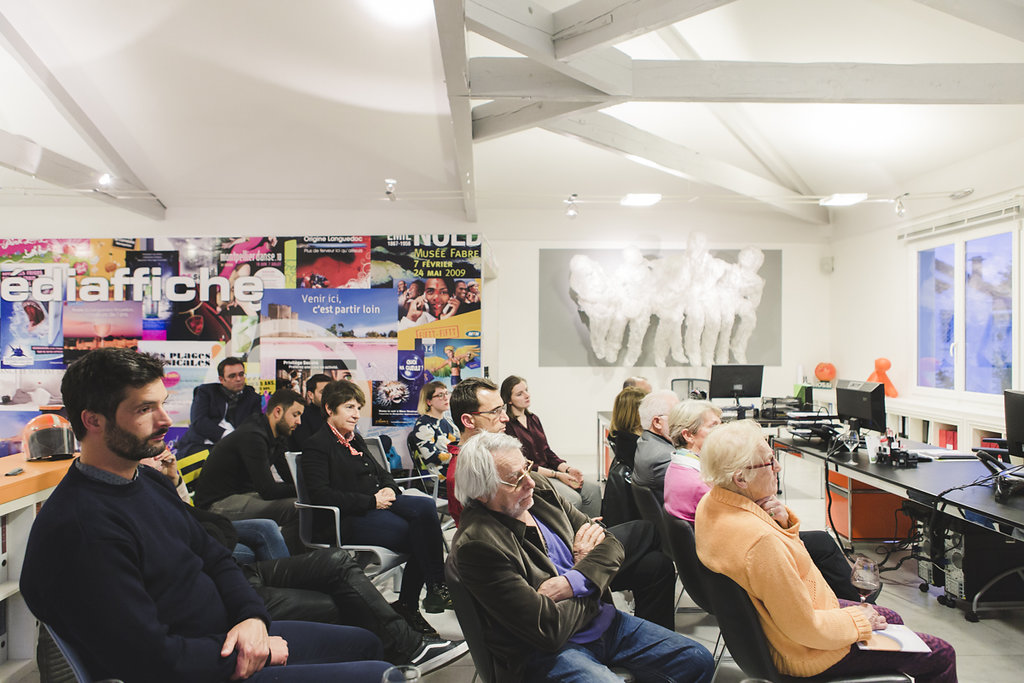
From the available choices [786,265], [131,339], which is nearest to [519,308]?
[786,265]

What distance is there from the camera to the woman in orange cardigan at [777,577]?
70.6 inches

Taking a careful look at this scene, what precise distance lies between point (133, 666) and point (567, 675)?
110 cm

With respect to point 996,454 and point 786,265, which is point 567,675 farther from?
point 786,265

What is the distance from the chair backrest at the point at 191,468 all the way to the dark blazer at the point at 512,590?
7.83 feet

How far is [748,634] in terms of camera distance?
1842mm

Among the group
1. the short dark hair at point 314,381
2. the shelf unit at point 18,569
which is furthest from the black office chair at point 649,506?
the short dark hair at point 314,381

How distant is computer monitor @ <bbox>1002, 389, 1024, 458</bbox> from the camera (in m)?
3.36

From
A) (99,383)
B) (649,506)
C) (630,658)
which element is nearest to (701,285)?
(649,506)

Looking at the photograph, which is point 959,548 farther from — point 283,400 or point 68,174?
point 68,174

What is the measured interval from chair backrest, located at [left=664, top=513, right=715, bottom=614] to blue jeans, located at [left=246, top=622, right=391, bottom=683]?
1066 mm

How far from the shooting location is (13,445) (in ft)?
18.1

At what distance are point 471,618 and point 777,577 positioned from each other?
2.81 ft

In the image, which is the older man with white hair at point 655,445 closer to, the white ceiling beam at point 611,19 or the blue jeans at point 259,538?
the blue jeans at point 259,538

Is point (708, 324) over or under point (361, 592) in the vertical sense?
over
